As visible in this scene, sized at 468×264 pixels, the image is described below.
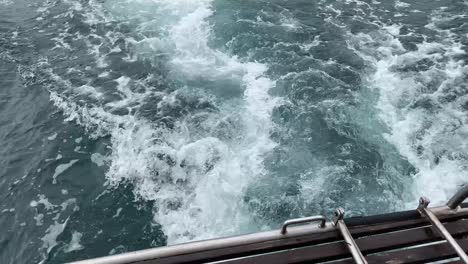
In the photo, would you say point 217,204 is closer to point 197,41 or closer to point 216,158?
point 216,158

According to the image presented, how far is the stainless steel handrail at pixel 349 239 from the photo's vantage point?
327 centimetres

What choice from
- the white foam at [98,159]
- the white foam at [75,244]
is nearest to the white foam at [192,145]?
the white foam at [98,159]

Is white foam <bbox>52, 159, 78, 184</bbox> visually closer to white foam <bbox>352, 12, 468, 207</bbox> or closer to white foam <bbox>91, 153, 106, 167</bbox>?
white foam <bbox>91, 153, 106, 167</bbox>

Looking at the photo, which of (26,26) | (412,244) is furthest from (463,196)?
(26,26)

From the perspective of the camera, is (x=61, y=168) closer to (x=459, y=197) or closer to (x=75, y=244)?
(x=75, y=244)

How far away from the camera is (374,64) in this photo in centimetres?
1412

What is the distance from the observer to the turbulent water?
9781mm

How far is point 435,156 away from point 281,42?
24.7ft

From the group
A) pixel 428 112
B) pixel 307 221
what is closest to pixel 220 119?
pixel 428 112

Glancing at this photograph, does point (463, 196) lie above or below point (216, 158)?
above

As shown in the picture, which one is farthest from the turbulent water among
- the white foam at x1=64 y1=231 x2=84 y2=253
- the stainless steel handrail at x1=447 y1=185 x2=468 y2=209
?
the stainless steel handrail at x1=447 y1=185 x2=468 y2=209

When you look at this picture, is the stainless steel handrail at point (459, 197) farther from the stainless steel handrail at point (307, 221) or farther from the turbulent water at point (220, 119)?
the turbulent water at point (220, 119)

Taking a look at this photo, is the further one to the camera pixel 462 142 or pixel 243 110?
pixel 243 110

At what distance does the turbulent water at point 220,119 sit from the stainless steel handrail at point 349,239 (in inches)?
236
